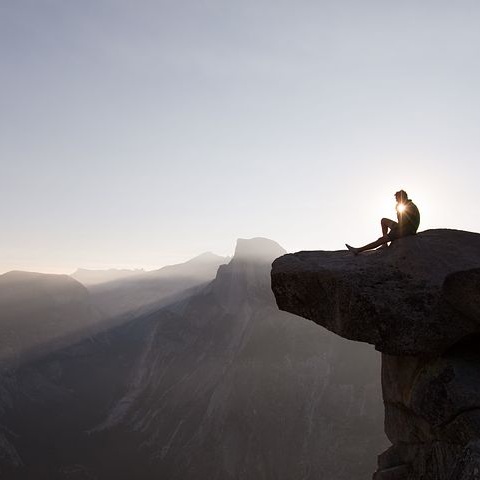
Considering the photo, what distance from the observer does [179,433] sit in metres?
85.1

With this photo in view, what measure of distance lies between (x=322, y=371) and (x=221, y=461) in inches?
806

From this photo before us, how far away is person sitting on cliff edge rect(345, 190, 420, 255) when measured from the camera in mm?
14078

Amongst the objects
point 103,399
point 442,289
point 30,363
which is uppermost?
point 442,289

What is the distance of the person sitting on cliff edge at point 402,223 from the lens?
14.1m

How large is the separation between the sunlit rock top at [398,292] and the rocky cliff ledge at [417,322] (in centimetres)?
2

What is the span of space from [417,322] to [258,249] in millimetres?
107799

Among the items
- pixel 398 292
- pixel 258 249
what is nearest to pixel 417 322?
pixel 398 292

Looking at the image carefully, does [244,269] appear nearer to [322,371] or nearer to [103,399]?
[322,371]

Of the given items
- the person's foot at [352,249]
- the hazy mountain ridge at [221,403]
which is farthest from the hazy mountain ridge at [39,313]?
the person's foot at [352,249]

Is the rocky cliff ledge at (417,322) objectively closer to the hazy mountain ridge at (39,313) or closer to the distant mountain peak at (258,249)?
the distant mountain peak at (258,249)

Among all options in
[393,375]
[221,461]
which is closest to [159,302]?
[221,461]

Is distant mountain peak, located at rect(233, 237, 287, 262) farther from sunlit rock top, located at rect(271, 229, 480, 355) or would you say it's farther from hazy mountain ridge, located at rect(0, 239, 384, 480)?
sunlit rock top, located at rect(271, 229, 480, 355)

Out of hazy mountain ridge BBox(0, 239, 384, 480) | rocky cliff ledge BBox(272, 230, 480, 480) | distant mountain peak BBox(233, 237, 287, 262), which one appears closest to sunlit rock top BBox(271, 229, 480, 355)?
rocky cliff ledge BBox(272, 230, 480, 480)

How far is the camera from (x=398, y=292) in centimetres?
1162
